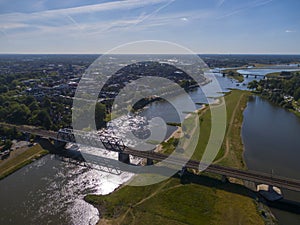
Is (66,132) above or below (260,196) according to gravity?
above

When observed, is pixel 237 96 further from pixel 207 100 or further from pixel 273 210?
pixel 273 210

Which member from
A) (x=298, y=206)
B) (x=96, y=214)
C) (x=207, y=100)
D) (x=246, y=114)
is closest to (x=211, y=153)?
(x=298, y=206)

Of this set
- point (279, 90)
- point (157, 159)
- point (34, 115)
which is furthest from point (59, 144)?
point (279, 90)

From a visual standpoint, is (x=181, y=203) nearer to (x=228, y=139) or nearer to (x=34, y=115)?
(x=228, y=139)

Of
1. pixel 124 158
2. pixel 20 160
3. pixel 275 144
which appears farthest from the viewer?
pixel 275 144

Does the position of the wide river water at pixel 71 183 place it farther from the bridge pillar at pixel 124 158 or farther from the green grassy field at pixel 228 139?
the bridge pillar at pixel 124 158
